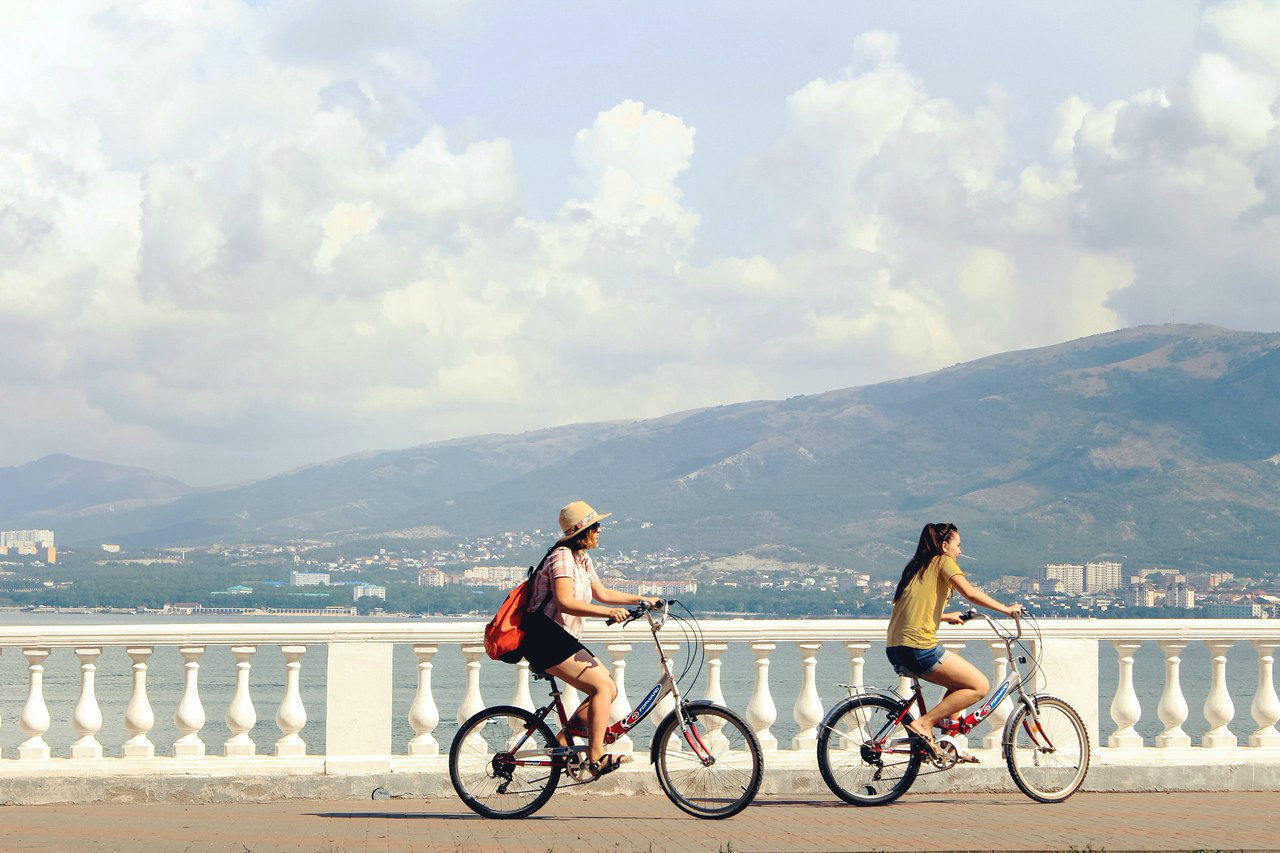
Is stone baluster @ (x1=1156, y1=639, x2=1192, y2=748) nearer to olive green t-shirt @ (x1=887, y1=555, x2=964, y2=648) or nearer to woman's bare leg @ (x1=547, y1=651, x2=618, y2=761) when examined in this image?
olive green t-shirt @ (x1=887, y1=555, x2=964, y2=648)

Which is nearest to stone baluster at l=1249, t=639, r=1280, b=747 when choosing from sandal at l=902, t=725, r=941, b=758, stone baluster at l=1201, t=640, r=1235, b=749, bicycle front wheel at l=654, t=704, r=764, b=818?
stone baluster at l=1201, t=640, r=1235, b=749

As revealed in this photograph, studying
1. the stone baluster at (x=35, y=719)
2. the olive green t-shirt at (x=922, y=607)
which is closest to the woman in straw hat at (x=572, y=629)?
the olive green t-shirt at (x=922, y=607)

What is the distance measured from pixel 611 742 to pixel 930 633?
215 centimetres

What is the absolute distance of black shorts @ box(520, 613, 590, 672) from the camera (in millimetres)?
9336

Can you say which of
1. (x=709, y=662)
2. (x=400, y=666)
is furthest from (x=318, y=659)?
(x=709, y=662)

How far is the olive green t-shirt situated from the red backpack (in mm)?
2282

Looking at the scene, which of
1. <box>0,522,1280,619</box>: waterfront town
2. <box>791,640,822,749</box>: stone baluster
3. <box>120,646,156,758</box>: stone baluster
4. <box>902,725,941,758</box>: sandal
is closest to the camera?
<box>902,725,941,758</box>: sandal

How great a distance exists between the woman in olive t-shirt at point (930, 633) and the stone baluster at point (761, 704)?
0.93 meters

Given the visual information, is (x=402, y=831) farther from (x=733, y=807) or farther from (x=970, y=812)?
(x=970, y=812)

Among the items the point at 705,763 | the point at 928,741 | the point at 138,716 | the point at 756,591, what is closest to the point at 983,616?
the point at 928,741

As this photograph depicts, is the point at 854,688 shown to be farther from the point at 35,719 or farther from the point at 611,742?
the point at 35,719

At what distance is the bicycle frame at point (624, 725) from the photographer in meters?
9.46

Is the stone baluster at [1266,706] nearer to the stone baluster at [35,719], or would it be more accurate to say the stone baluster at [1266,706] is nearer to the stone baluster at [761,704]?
the stone baluster at [761,704]

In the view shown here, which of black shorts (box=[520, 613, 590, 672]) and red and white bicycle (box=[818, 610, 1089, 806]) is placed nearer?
black shorts (box=[520, 613, 590, 672])
